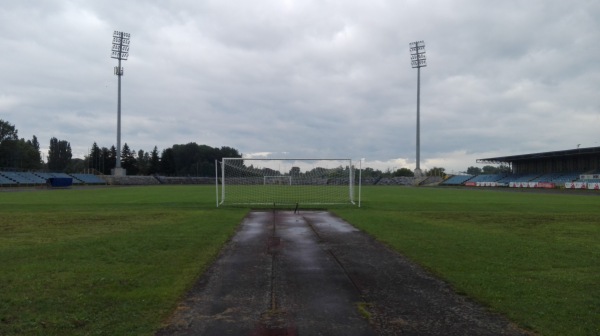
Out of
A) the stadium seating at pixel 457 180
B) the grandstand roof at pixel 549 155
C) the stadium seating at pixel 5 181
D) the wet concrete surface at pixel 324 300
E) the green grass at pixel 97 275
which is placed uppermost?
the grandstand roof at pixel 549 155

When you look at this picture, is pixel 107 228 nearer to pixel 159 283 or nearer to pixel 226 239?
pixel 226 239

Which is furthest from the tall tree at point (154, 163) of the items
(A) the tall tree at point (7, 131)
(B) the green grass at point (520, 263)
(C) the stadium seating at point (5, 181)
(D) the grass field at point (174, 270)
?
(B) the green grass at point (520, 263)

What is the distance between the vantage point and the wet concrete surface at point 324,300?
17.1ft

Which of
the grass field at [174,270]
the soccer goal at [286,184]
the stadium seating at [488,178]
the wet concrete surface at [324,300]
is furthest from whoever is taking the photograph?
the stadium seating at [488,178]

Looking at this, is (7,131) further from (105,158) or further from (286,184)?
(286,184)

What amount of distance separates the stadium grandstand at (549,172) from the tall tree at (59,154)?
4930 inches

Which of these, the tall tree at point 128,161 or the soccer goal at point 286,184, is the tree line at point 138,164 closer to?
the tall tree at point 128,161

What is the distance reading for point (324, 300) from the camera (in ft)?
20.9

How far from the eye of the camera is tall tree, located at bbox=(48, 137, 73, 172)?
150 metres

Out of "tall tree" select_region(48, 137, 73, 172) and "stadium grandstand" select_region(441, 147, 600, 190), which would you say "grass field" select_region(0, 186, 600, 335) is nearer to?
"stadium grandstand" select_region(441, 147, 600, 190)

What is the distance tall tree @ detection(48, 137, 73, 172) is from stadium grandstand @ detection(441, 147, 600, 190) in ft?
411

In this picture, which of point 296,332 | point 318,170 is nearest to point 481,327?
point 296,332

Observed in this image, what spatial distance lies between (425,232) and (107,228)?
412 inches

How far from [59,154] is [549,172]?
480ft
